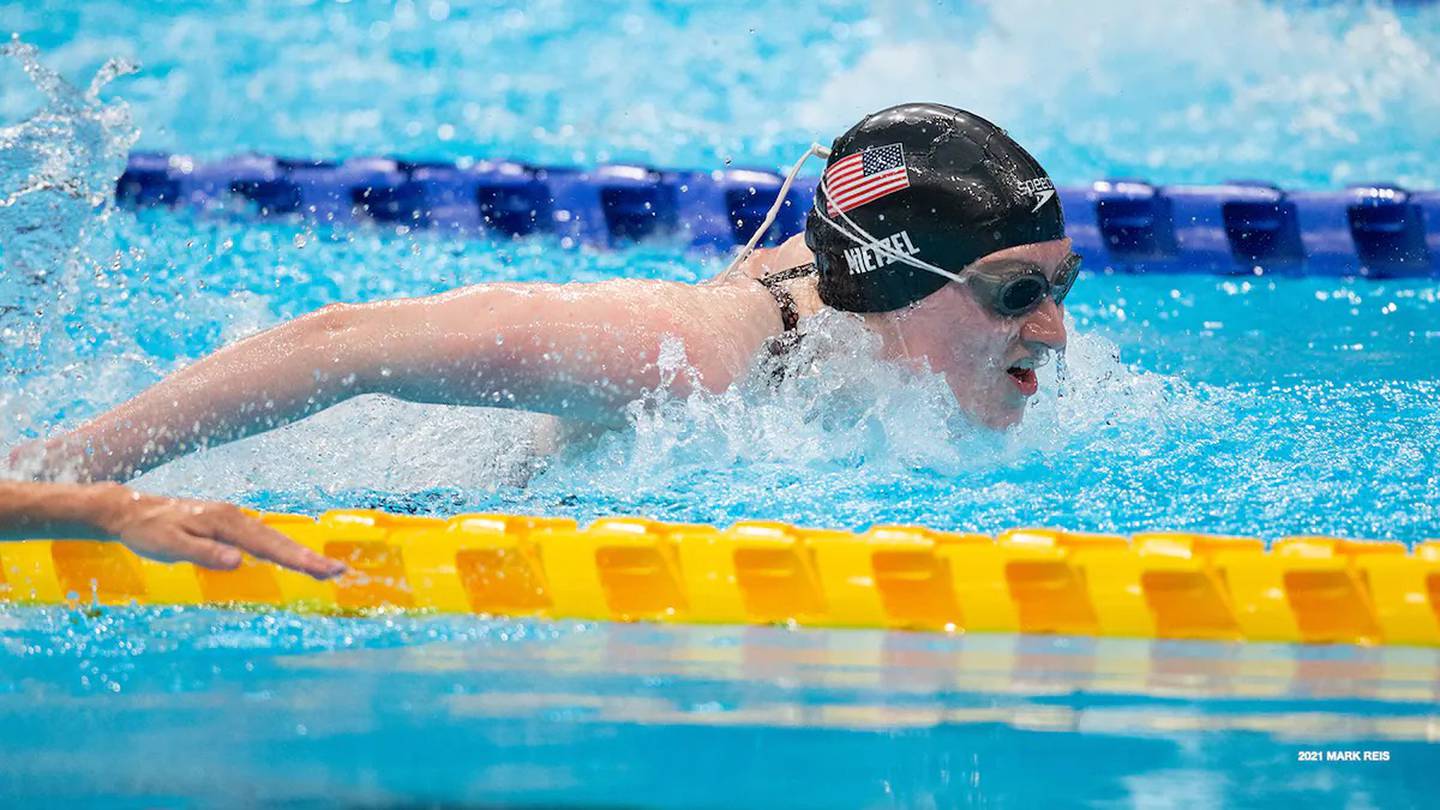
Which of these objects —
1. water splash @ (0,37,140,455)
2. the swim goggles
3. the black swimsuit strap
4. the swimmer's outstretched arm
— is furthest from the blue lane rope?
the swimmer's outstretched arm

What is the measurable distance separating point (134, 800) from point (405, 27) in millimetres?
6324

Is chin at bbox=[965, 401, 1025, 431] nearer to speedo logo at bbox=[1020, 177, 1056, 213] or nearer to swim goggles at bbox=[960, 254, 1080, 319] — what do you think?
swim goggles at bbox=[960, 254, 1080, 319]

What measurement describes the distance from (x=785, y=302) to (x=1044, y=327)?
1.45ft

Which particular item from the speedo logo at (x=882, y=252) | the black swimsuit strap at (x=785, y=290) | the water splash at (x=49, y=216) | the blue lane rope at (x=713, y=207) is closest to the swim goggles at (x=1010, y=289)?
the speedo logo at (x=882, y=252)

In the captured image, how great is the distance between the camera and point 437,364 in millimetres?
2355

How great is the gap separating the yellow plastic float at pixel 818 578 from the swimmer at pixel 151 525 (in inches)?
13.7

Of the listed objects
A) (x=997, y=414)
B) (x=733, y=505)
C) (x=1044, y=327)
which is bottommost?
(x=733, y=505)

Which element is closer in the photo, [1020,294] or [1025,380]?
[1020,294]

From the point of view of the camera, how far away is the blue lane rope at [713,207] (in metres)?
4.73

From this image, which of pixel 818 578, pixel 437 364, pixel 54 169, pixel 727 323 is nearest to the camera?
pixel 818 578

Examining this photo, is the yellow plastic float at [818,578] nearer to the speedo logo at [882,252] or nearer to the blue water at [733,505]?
the blue water at [733,505]

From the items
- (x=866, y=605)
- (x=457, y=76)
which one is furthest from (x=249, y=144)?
(x=866, y=605)

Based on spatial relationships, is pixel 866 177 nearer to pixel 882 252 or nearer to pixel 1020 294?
pixel 882 252

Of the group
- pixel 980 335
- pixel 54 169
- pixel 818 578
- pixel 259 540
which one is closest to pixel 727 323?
pixel 980 335
